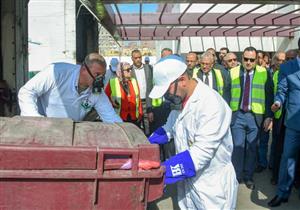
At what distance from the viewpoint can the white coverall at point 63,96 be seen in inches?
Result: 147

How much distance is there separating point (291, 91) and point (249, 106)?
93 cm

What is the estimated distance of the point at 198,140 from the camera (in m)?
2.67

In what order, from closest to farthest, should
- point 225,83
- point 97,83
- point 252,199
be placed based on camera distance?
point 97,83, point 252,199, point 225,83

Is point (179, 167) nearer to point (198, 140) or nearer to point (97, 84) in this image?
point (198, 140)

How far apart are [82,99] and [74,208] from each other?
1677mm

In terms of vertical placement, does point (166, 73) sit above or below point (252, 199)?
above

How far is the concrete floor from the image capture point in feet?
16.5

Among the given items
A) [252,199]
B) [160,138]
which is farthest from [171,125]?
[252,199]

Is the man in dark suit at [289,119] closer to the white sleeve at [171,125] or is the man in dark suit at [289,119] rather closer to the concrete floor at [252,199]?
the concrete floor at [252,199]

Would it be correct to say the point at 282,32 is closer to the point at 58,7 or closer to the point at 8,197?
the point at 58,7

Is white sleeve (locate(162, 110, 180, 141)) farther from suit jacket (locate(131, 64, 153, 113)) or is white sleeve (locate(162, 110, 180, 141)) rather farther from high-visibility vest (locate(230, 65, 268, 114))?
suit jacket (locate(131, 64, 153, 113))

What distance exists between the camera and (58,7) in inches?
360

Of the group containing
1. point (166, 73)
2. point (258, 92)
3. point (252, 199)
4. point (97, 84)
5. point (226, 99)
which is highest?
point (166, 73)

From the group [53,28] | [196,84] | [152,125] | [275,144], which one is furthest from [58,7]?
[196,84]
